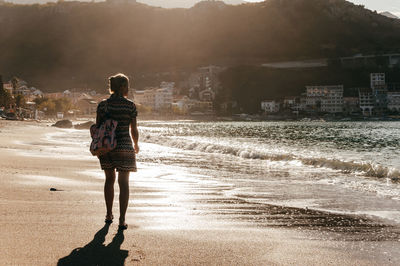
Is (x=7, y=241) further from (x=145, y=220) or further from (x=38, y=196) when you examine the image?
(x=38, y=196)

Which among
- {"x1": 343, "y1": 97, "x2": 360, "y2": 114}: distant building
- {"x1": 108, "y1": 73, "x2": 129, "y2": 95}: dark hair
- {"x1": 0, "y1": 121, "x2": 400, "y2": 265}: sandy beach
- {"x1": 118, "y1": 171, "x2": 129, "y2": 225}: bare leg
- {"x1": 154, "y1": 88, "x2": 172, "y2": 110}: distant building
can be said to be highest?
{"x1": 154, "y1": 88, "x2": 172, "y2": 110}: distant building

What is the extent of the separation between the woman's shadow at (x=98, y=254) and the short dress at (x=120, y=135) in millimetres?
986

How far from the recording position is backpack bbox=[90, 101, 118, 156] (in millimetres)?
4941

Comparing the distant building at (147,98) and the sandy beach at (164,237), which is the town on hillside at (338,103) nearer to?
the distant building at (147,98)

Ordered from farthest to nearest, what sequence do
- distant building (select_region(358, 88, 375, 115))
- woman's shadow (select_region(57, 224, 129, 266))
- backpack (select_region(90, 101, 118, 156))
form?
distant building (select_region(358, 88, 375, 115)) → backpack (select_region(90, 101, 118, 156)) → woman's shadow (select_region(57, 224, 129, 266))

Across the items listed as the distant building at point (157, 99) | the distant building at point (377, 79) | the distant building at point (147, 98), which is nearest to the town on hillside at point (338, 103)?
the distant building at point (377, 79)

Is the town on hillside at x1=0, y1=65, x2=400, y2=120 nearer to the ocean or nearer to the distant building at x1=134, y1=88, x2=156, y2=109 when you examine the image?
the distant building at x1=134, y1=88, x2=156, y2=109

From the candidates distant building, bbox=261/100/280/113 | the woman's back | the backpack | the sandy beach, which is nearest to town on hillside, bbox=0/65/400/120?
distant building, bbox=261/100/280/113

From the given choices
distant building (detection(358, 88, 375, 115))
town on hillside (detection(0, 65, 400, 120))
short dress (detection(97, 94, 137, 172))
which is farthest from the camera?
distant building (detection(358, 88, 375, 115))

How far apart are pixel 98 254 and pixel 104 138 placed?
1539 millimetres

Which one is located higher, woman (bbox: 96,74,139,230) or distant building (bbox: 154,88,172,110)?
distant building (bbox: 154,88,172,110)

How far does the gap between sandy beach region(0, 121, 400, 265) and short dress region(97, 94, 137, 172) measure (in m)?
0.69

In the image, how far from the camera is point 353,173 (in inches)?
483

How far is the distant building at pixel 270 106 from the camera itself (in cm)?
16938
